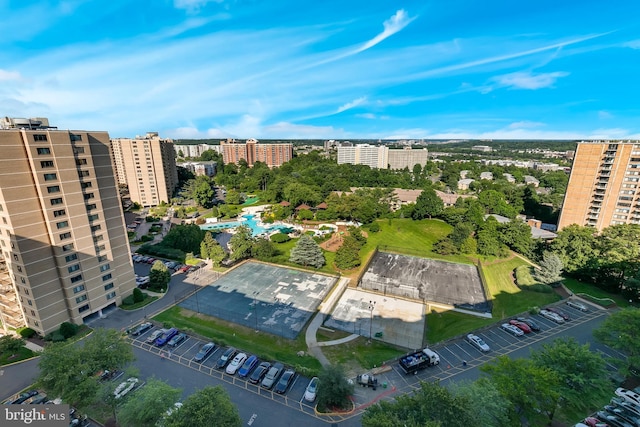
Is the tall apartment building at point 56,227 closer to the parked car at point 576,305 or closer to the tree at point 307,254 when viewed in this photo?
the tree at point 307,254

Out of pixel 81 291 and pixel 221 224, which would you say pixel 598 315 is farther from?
pixel 221 224

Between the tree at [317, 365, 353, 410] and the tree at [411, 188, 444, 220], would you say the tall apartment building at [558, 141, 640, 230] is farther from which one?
the tree at [317, 365, 353, 410]

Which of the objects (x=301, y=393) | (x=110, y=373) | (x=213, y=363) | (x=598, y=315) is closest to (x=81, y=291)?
(x=110, y=373)

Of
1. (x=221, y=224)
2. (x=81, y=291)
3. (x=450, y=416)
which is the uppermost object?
(x=450, y=416)

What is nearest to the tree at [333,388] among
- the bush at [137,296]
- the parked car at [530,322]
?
the parked car at [530,322]

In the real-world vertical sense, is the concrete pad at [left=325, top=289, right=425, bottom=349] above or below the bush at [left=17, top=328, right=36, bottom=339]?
below

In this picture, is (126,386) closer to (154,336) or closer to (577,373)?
(154,336)

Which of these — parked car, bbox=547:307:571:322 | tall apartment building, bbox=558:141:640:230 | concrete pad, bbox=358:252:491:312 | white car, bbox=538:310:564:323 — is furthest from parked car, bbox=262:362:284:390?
tall apartment building, bbox=558:141:640:230
